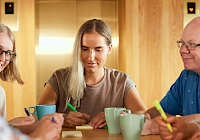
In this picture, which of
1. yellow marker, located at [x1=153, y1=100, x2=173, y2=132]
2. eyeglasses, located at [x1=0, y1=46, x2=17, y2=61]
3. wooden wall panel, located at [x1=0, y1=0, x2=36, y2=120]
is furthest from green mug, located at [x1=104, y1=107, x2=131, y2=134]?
wooden wall panel, located at [x1=0, y1=0, x2=36, y2=120]

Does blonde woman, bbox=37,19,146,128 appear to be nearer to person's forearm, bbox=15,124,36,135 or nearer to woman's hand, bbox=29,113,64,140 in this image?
person's forearm, bbox=15,124,36,135

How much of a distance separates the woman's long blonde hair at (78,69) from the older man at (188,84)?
44 cm

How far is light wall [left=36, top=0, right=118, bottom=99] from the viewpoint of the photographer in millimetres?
2746

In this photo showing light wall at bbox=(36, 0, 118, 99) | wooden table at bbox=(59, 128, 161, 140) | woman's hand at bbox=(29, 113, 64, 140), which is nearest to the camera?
woman's hand at bbox=(29, 113, 64, 140)

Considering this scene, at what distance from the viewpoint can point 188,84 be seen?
4.21ft

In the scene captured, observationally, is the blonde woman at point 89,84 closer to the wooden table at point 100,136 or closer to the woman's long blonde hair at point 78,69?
the woman's long blonde hair at point 78,69

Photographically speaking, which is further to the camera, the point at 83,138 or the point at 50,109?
the point at 50,109

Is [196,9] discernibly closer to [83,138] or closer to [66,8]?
[66,8]

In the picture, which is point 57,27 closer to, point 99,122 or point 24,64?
point 24,64

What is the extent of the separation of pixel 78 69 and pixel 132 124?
2.39ft

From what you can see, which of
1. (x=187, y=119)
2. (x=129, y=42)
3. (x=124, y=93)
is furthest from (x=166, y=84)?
(x=187, y=119)

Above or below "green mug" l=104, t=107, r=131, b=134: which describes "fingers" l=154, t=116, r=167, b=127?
above

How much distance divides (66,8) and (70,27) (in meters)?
0.22

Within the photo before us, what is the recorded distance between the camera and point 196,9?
2.60 m
